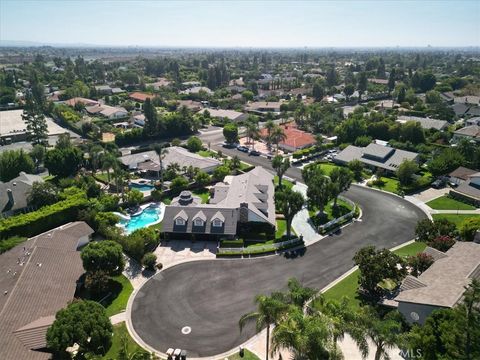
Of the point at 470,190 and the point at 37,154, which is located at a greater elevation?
the point at 470,190

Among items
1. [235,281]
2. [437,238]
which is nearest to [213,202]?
[235,281]

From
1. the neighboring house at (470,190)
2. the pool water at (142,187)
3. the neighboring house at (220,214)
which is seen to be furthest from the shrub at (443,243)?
the pool water at (142,187)

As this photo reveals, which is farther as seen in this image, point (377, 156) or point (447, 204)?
point (377, 156)

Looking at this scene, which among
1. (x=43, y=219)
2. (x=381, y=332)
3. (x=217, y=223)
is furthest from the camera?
(x=217, y=223)

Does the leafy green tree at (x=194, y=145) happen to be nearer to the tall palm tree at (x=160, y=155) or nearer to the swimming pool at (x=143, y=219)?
the tall palm tree at (x=160, y=155)

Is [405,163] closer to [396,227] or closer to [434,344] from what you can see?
[396,227]

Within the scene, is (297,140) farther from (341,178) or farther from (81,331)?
(81,331)

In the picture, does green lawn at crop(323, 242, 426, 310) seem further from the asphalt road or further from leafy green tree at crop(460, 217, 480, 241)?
leafy green tree at crop(460, 217, 480, 241)

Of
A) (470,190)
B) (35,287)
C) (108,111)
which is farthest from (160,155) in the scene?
(108,111)
